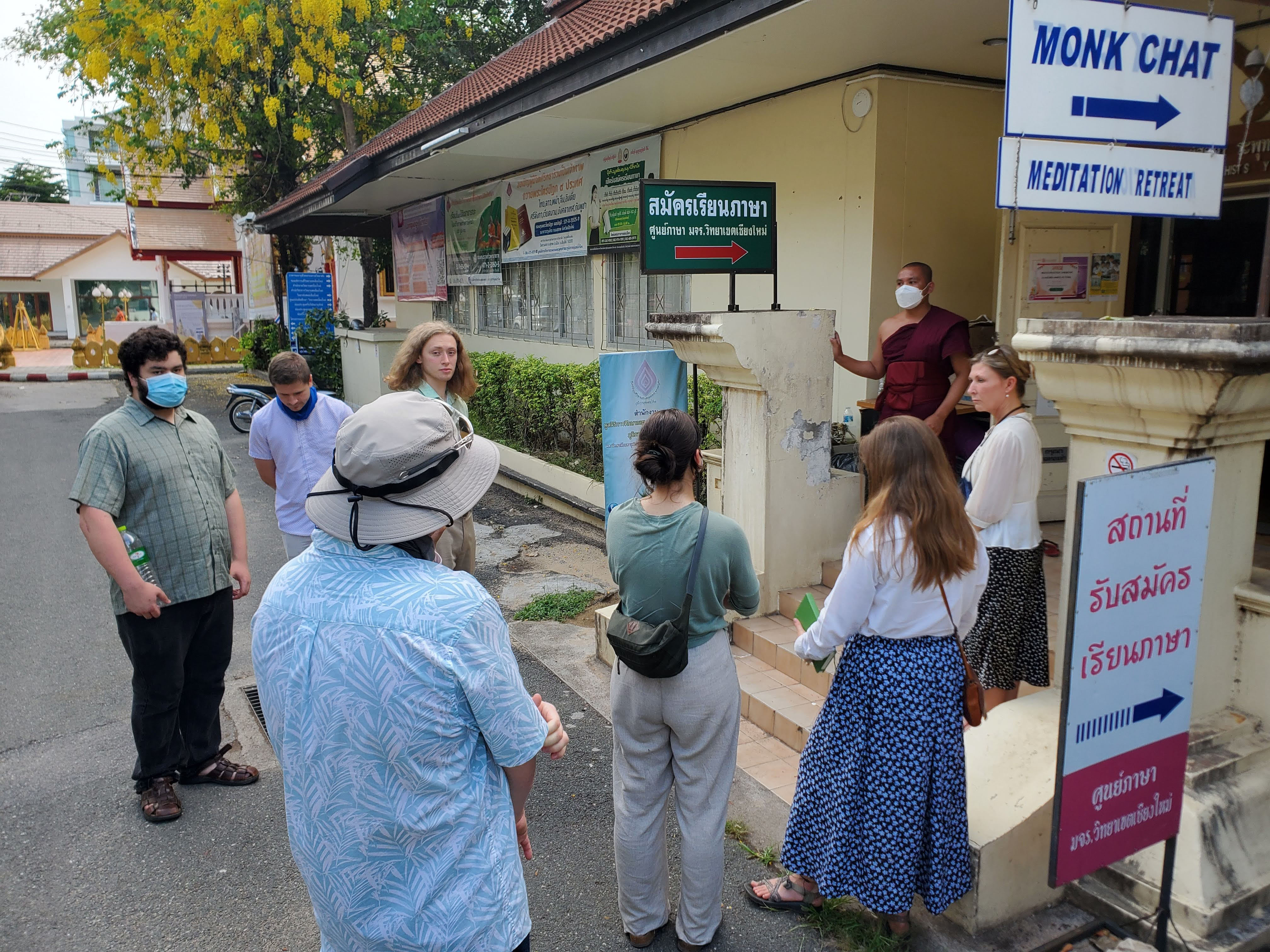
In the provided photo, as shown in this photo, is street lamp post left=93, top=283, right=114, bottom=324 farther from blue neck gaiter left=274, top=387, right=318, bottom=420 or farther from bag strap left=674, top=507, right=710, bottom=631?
bag strap left=674, top=507, right=710, bottom=631

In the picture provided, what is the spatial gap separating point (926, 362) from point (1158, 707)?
125 inches

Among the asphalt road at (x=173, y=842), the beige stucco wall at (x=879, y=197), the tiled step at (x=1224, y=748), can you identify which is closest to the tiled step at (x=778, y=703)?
the asphalt road at (x=173, y=842)

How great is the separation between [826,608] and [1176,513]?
39.8 inches

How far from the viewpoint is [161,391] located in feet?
12.6

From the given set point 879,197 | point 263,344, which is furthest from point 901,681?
point 263,344

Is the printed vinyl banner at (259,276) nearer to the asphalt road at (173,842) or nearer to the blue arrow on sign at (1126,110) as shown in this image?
the asphalt road at (173,842)

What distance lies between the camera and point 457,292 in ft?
53.0

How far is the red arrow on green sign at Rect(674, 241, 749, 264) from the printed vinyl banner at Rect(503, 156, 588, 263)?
241 inches

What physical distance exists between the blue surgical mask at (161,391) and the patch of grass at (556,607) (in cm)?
291

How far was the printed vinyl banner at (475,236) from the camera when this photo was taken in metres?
13.7

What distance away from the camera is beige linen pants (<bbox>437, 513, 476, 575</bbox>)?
4250 millimetres

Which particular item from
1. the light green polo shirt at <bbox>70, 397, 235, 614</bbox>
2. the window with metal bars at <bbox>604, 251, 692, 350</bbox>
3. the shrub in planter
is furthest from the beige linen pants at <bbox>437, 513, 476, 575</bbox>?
the shrub in planter

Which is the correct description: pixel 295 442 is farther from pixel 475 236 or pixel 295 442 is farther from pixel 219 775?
pixel 475 236

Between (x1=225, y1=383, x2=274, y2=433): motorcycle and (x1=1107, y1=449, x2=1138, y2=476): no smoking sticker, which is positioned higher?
(x1=1107, y1=449, x2=1138, y2=476): no smoking sticker
